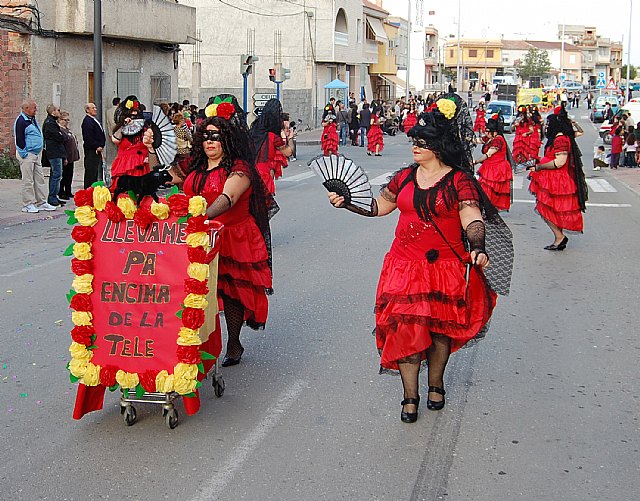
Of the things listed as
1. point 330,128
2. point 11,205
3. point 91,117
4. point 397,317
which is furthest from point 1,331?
point 330,128

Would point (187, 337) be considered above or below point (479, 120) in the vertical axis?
below

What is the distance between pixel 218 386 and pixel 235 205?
117 centimetres

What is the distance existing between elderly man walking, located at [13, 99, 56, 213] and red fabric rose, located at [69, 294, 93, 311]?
9606 millimetres

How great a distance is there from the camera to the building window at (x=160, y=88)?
26.6 m

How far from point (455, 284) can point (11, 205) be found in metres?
11.5

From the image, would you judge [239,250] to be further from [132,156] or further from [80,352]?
[80,352]

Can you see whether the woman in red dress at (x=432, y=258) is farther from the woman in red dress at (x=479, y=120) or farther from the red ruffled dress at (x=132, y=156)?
the woman in red dress at (x=479, y=120)

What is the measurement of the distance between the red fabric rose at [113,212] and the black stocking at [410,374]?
5.88 feet

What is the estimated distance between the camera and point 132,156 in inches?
260

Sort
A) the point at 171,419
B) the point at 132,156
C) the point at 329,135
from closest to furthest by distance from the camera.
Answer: the point at 171,419 < the point at 132,156 < the point at 329,135

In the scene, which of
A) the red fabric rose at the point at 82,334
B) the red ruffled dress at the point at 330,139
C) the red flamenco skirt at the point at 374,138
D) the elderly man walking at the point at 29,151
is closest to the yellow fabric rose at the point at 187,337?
the red fabric rose at the point at 82,334

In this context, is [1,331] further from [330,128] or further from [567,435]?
[330,128]

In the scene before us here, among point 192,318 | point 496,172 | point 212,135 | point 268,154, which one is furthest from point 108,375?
point 496,172

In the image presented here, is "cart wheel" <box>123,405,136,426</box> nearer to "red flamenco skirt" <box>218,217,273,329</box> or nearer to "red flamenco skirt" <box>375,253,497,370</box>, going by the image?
"red flamenco skirt" <box>218,217,273,329</box>
